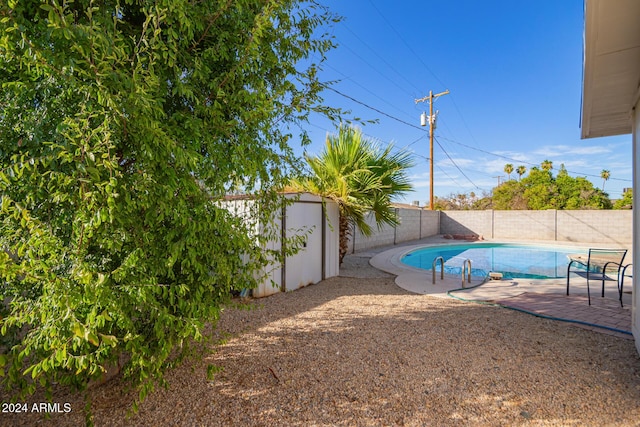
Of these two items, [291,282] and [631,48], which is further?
[291,282]

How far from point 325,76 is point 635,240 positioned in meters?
4.11

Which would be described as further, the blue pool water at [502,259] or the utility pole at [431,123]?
the utility pole at [431,123]

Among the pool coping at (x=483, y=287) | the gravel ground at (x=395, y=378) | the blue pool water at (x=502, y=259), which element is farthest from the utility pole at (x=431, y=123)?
the gravel ground at (x=395, y=378)

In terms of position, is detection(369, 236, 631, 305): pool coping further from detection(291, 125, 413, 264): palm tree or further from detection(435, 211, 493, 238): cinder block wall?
detection(435, 211, 493, 238): cinder block wall

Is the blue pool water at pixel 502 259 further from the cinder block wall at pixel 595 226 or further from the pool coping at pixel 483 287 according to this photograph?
the cinder block wall at pixel 595 226

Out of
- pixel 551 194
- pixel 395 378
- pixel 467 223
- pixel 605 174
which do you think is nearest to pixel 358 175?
pixel 395 378

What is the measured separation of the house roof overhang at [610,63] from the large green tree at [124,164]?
2.33 meters

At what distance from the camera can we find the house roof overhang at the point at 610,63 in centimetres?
232

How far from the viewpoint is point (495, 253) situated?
1425 centimetres

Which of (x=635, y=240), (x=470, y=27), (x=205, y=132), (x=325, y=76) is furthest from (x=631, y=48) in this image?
(x=470, y=27)

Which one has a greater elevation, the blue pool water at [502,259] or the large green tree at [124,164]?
the large green tree at [124,164]

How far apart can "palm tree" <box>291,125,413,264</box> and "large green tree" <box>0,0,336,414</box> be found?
465 cm

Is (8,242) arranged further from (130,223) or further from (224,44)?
(224,44)

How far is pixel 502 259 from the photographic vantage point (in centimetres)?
1272
